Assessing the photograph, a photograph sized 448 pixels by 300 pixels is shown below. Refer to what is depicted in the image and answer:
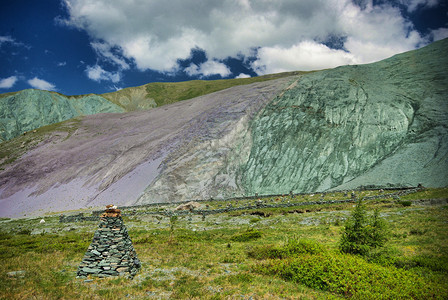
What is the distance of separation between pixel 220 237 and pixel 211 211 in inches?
689

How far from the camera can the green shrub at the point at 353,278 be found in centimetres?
958

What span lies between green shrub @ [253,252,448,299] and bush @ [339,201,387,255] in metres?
1.66

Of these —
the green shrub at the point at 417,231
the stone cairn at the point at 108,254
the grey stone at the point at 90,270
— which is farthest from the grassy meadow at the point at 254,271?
the stone cairn at the point at 108,254

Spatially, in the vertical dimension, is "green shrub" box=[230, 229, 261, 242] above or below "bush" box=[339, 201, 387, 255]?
below

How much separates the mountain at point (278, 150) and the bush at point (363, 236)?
3969 cm

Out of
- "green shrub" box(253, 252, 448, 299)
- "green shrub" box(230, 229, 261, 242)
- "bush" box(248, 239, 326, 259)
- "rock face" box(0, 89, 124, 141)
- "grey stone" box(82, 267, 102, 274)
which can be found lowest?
"green shrub" box(230, 229, 261, 242)

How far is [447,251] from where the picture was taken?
1473 cm

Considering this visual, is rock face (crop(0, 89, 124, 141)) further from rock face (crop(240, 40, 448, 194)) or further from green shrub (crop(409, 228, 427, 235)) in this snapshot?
green shrub (crop(409, 228, 427, 235))

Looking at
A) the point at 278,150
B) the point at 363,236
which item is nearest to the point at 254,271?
the point at 363,236

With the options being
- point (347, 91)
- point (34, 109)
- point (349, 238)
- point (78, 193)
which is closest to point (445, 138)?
point (347, 91)

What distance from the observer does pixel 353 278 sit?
10766 millimetres

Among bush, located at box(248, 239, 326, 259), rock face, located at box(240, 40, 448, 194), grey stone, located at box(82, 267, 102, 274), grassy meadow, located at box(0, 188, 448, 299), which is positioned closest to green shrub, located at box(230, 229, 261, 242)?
grassy meadow, located at box(0, 188, 448, 299)

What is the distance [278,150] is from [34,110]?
15744cm

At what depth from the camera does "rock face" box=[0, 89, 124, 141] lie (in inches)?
5463
